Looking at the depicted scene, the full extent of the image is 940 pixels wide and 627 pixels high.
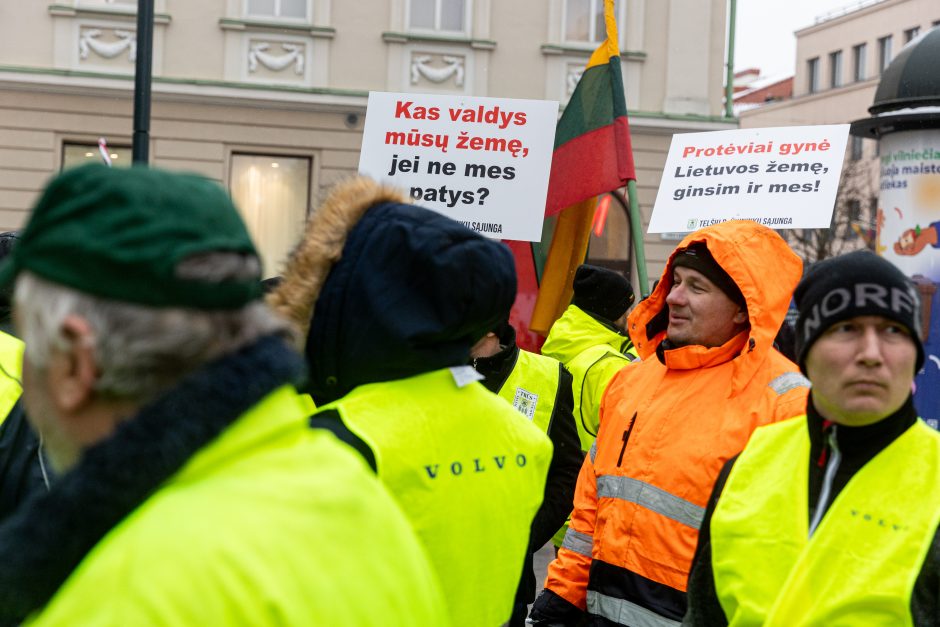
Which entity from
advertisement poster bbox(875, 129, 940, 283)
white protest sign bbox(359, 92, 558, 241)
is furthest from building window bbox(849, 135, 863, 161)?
white protest sign bbox(359, 92, 558, 241)

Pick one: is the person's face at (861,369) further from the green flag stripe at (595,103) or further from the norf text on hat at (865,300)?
the green flag stripe at (595,103)

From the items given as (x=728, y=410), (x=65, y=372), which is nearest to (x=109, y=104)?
(x=728, y=410)

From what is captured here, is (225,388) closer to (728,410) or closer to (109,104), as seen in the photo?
(728,410)

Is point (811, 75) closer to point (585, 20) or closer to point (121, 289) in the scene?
point (585, 20)

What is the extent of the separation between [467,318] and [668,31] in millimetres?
16106

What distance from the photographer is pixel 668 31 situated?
17.7 m

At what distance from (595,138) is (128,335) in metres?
5.83

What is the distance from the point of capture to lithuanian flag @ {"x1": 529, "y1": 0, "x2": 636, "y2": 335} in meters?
6.89

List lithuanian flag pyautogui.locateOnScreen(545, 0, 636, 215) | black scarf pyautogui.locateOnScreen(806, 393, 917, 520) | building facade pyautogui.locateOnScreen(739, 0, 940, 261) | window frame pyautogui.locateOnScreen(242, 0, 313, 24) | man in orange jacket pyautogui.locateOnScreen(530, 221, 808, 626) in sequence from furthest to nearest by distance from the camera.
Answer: building facade pyautogui.locateOnScreen(739, 0, 940, 261) < window frame pyautogui.locateOnScreen(242, 0, 313, 24) < lithuanian flag pyautogui.locateOnScreen(545, 0, 636, 215) < man in orange jacket pyautogui.locateOnScreen(530, 221, 808, 626) < black scarf pyautogui.locateOnScreen(806, 393, 917, 520)

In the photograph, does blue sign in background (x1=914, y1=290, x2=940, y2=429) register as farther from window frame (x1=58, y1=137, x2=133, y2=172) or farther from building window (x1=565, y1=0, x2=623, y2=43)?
window frame (x1=58, y1=137, x2=133, y2=172)

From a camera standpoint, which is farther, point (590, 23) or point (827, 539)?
point (590, 23)

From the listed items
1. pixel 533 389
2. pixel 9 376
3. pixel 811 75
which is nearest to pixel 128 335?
pixel 9 376

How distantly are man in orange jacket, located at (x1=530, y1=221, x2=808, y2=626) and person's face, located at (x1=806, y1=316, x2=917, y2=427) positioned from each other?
0.84 m

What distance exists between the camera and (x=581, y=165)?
7.02 m
